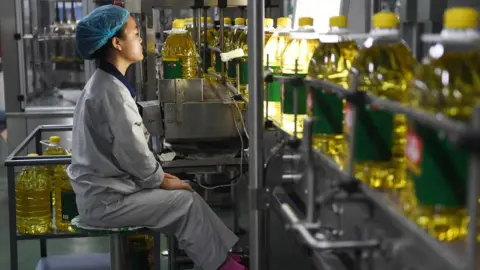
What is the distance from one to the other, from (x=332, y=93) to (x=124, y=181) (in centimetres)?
142

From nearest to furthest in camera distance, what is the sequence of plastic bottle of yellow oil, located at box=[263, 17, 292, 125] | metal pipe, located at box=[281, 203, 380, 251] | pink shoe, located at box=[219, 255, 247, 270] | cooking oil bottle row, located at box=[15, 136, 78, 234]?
1. metal pipe, located at box=[281, 203, 380, 251]
2. plastic bottle of yellow oil, located at box=[263, 17, 292, 125]
3. pink shoe, located at box=[219, 255, 247, 270]
4. cooking oil bottle row, located at box=[15, 136, 78, 234]

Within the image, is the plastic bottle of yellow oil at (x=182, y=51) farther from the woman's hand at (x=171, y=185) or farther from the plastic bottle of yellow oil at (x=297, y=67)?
the plastic bottle of yellow oil at (x=297, y=67)

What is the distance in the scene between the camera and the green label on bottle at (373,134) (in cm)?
123

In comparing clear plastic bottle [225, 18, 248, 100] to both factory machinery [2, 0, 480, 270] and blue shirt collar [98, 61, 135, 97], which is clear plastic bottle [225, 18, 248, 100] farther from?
blue shirt collar [98, 61, 135, 97]

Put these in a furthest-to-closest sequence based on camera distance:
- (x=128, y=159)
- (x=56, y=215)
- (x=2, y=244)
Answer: (x=2, y=244) → (x=56, y=215) → (x=128, y=159)

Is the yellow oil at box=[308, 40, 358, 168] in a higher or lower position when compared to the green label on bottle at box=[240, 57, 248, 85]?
higher

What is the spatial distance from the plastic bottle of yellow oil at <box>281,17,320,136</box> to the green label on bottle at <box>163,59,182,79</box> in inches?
65.3

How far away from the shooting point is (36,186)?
3180 mm

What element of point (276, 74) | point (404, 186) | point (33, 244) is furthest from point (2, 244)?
point (404, 186)

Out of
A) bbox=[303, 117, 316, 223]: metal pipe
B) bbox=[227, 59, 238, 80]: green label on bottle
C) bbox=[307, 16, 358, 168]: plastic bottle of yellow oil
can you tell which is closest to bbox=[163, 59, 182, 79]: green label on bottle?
bbox=[227, 59, 238, 80]: green label on bottle

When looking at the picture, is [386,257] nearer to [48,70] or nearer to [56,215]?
[56,215]

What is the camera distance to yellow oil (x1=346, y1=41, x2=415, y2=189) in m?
1.27

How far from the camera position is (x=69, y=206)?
2992 mm

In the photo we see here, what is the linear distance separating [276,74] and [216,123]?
0.89 metres
